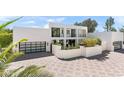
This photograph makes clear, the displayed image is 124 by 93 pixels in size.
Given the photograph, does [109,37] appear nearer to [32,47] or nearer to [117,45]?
[117,45]

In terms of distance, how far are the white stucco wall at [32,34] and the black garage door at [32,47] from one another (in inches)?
27.9

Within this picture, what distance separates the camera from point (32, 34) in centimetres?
2089

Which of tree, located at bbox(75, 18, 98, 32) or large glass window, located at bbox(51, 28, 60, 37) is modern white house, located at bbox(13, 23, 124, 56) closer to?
large glass window, located at bbox(51, 28, 60, 37)

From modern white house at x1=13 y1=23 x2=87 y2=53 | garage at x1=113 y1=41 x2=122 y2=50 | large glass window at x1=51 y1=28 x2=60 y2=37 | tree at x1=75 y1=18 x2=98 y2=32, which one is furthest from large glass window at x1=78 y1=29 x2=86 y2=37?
garage at x1=113 y1=41 x2=122 y2=50

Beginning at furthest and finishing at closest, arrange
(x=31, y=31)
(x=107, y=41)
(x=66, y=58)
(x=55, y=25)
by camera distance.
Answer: (x=107, y=41) → (x=55, y=25) → (x=31, y=31) → (x=66, y=58)

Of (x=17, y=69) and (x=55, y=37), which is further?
(x=55, y=37)

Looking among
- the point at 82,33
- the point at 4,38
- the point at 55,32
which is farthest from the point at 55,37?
the point at 4,38

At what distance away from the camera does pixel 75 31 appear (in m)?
27.8

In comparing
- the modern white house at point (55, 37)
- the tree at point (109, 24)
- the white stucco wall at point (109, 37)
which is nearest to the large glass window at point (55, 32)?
the modern white house at point (55, 37)

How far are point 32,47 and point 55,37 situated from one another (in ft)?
14.9
